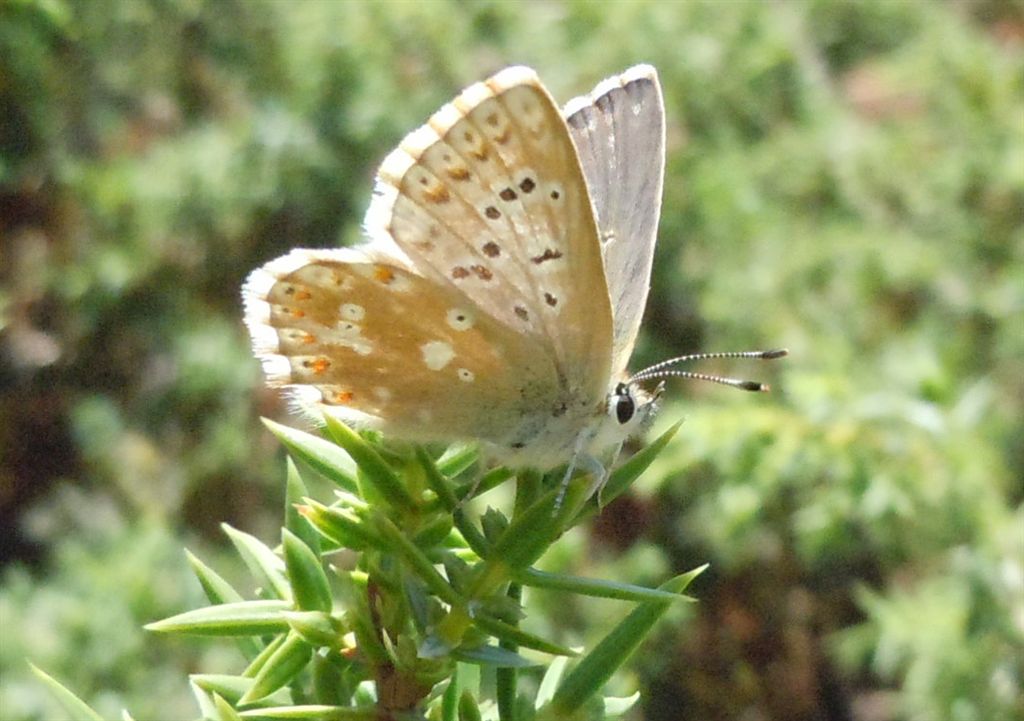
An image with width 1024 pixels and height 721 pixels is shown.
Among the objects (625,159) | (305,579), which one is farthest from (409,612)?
(625,159)

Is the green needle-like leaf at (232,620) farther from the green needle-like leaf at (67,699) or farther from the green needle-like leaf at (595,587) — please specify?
the green needle-like leaf at (595,587)

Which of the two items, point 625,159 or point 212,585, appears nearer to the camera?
point 212,585

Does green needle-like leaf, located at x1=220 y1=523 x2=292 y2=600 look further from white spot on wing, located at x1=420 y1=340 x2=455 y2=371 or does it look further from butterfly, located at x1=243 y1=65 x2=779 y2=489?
white spot on wing, located at x1=420 y1=340 x2=455 y2=371

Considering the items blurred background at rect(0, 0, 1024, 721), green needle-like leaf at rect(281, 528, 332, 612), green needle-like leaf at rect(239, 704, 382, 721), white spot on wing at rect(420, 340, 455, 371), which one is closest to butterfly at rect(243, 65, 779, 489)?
white spot on wing at rect(420, 340, 455, 371)

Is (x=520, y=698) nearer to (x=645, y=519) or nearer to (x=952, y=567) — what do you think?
(x=952, y=567)

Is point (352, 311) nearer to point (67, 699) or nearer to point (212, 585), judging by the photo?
point (212, 585)
